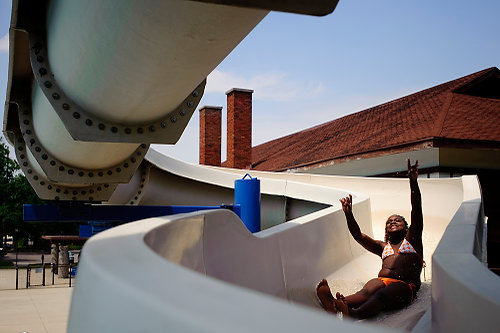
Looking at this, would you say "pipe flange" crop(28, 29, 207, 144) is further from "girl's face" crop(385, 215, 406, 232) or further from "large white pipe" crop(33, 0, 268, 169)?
"girl's face" crop(385, 215, 406, 232)

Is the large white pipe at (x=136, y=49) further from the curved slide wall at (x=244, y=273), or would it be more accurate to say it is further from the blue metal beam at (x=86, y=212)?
the blue metal beam at (x=86, y=212)

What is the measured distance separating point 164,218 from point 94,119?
115cm

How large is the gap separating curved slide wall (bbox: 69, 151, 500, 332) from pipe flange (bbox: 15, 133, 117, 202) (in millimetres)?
2085

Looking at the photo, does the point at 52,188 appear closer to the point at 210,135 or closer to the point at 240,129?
the point at 240,129

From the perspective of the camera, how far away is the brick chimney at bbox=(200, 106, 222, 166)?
70.4ft

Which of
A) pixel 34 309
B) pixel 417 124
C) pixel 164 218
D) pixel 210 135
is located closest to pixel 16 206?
pixel 210 135

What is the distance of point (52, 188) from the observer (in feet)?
19.6

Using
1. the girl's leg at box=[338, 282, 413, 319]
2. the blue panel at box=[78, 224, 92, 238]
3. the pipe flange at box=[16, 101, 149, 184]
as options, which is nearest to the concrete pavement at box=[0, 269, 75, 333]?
the blue panel at box=[78, 224, 92, 238]

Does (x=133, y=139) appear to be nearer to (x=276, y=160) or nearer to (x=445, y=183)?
(x=445, y=183)

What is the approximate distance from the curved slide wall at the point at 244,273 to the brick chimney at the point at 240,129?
33.0 feet

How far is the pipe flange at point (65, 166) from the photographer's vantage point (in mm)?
4852

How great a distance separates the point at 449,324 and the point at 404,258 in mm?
2574

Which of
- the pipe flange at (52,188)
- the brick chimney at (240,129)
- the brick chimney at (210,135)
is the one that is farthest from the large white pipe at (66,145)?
the brick chimney at (210,135)

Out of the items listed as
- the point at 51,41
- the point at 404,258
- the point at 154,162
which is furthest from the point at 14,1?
the point at 154,162
